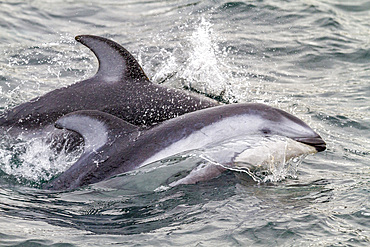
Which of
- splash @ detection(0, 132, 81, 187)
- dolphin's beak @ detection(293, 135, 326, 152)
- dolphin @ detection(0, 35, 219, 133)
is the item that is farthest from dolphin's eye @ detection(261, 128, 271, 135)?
splash @ detection(0, 132, 81, 187)

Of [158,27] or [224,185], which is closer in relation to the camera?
[224,185]

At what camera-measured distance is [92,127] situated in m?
5.26

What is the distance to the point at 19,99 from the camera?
8.23 metres

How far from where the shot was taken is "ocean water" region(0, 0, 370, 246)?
15.0 ft

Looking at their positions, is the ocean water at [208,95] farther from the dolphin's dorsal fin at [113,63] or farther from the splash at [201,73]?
the dolphin's dorsal fin at [113,63]

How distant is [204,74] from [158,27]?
14.4 feet

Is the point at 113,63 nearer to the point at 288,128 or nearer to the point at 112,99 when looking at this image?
the point at 112,99

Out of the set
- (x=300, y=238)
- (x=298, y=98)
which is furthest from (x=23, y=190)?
(x=298, y=98)

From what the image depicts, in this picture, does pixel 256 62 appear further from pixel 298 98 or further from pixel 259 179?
pixel 259 179

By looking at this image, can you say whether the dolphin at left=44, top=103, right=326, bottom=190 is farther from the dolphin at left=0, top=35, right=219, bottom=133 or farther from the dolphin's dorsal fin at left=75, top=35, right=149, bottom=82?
the dolphin's dorsal fin at left=75, top=35, right=149, bottom=82

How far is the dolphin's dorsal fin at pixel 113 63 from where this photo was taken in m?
6.54

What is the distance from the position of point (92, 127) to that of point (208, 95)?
2754 millimetres

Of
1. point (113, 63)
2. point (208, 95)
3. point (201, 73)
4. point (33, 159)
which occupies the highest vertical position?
point (113, 63)

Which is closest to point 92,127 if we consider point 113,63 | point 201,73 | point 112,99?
point 112,99
